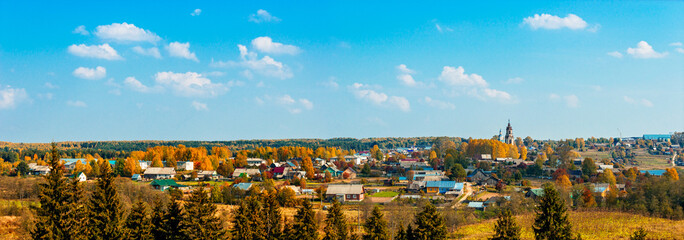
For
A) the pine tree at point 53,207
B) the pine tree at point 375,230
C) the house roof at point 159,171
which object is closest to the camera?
the pine tree at point 53,207

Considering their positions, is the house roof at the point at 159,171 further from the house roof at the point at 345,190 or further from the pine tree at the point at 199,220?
the pine tree at the point at 199,220

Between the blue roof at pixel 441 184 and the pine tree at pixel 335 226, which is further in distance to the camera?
the blue roof at pixel 441 184

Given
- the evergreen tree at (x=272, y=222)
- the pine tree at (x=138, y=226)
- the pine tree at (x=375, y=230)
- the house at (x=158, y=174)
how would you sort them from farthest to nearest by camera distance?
the house at (x=158, y=174)
the evergreen tree at (x=272, y=222)
the pine tree at (x=375, y=230)
the pine tree at (x=138, y=226)

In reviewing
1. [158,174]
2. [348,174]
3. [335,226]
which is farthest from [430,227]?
[158,174]

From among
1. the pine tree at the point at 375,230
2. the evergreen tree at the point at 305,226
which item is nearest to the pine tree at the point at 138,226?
the evergreen tree at the point at 305,226

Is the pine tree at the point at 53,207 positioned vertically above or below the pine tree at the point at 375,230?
above

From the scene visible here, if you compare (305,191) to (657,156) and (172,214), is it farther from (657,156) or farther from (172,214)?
(657,156)

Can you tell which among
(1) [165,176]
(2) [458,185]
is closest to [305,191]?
(2) [458,185]
